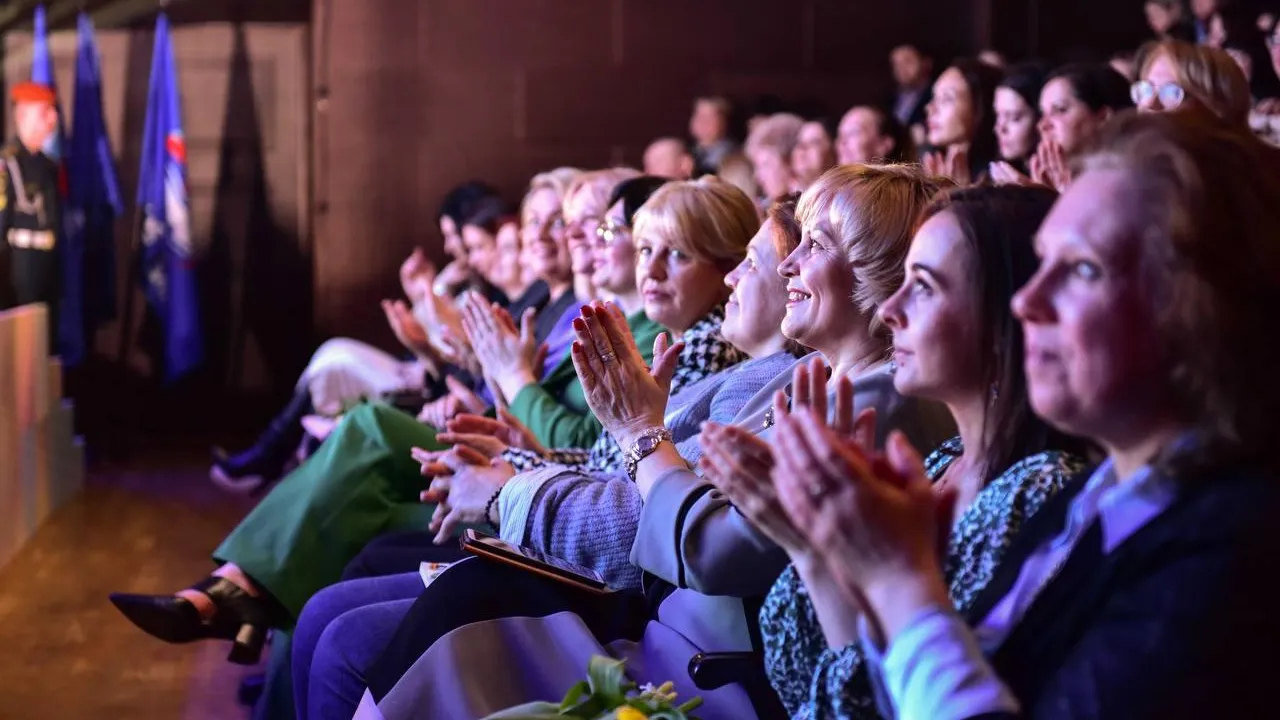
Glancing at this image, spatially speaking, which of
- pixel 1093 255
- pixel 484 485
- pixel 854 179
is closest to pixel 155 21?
pixel 484 485

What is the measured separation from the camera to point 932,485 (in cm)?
155

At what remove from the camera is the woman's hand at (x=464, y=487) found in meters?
2.36

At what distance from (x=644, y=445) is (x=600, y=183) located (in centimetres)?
190

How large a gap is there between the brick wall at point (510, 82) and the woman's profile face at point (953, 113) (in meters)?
2.65

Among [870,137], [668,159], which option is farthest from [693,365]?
[668,159]

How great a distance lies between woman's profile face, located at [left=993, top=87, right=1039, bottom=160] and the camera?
154 inches

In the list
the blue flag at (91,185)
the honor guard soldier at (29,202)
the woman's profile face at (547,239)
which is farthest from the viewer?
the blue flag at (91,185)

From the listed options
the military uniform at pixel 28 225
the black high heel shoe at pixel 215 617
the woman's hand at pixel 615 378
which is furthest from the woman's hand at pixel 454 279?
the woman's hand at pixel 615 378

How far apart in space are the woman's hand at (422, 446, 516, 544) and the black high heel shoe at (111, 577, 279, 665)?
1.95 feet

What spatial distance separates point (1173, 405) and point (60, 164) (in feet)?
21.4

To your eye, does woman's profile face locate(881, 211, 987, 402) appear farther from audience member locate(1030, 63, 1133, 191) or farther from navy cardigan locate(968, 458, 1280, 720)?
audience member locate(1030, 63, 1133, 191)

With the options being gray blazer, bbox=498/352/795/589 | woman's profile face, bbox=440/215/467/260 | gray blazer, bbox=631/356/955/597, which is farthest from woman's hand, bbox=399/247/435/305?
gray blazer, bbox=631/356/955/597

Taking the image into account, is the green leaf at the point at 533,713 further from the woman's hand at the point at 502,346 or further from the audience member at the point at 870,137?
the audience member at the point at 870,137

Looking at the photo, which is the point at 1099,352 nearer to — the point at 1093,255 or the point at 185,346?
the point at 1093,255
